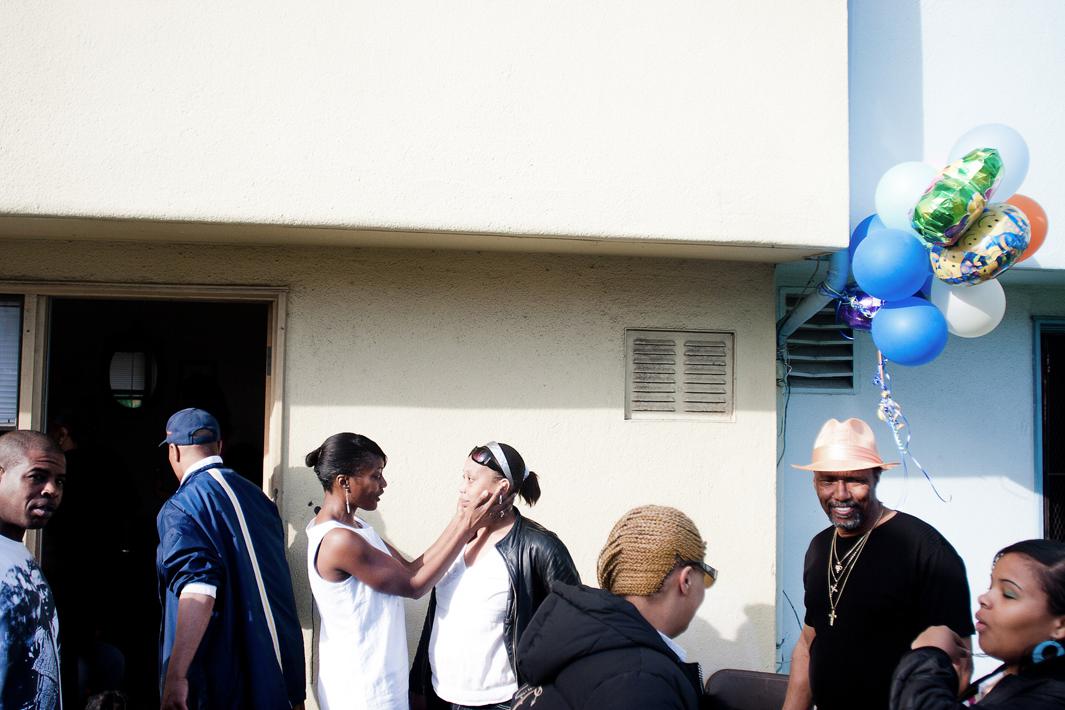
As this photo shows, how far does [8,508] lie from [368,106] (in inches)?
83.5

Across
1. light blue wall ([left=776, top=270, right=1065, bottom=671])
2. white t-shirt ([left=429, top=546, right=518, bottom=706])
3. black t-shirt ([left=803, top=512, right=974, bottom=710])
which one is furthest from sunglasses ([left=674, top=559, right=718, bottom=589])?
light blue wall ([left=776, top=270, right=1065, bottom=671])

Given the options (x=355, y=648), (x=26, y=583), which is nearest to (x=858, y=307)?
(x=355, y=648)

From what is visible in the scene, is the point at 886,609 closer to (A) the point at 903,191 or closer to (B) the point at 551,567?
(B) the point at 551,567

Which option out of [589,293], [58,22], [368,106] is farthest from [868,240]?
[58,22]

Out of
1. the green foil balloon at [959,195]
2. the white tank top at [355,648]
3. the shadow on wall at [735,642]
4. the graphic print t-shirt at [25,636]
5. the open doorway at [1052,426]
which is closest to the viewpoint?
the graphic print t-shirt at [25,636]

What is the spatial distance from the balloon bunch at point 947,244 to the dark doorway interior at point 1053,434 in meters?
1.56

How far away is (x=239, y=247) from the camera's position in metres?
4.20

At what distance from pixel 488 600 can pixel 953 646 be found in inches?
62.3

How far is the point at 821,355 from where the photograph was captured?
495 centimetres

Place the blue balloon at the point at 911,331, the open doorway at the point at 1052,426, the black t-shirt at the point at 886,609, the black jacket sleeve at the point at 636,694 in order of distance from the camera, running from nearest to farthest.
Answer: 1. the black jacket sleeve at the point at 636,694
2. the black t-shirt at the point at 886,609
3. the blue balloon at the point at 911,331
4. the open doorway at the point at 1052,426

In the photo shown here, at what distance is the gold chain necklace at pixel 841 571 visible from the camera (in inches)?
118

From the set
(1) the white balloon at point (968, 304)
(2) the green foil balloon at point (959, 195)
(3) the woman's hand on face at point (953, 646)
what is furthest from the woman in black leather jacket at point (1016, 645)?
(1) the white balloon at point (968, 304)

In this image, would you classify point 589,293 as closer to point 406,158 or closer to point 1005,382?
point 406,158

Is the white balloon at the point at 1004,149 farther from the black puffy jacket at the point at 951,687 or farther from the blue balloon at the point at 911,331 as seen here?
the black puffy jacket at the point at 951,687
